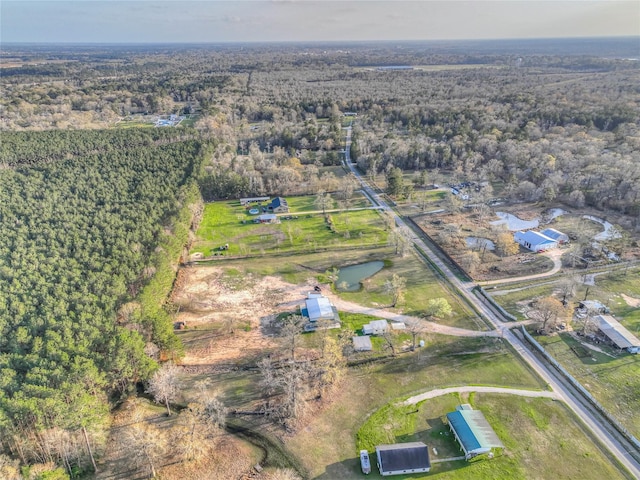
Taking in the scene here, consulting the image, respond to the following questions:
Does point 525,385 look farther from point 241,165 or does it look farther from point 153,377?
point 241,165

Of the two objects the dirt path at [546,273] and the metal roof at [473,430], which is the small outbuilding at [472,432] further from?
the dirt path at [546,273]

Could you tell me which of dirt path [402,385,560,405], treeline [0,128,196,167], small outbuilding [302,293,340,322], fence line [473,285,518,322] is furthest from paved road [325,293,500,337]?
treeline [0,128,196,167]

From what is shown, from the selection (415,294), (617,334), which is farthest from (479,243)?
(617,334)

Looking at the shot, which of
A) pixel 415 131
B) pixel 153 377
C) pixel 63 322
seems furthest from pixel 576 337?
pixel 415 131

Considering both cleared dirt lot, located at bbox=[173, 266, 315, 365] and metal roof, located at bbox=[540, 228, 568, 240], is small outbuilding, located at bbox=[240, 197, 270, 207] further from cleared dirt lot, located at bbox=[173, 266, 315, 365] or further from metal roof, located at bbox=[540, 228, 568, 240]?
metal roof, located at bbox=[540, 228, 568, 240]

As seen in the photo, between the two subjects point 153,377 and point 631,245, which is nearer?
point 153,377

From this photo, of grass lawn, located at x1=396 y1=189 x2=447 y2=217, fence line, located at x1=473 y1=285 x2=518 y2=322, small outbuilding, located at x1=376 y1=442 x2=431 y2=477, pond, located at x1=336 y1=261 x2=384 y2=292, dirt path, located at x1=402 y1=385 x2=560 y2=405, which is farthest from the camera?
grass lawn, located at x1=396 y1=189 x2=447 y2=217

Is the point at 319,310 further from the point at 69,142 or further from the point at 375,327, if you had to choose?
the point at 69,142
